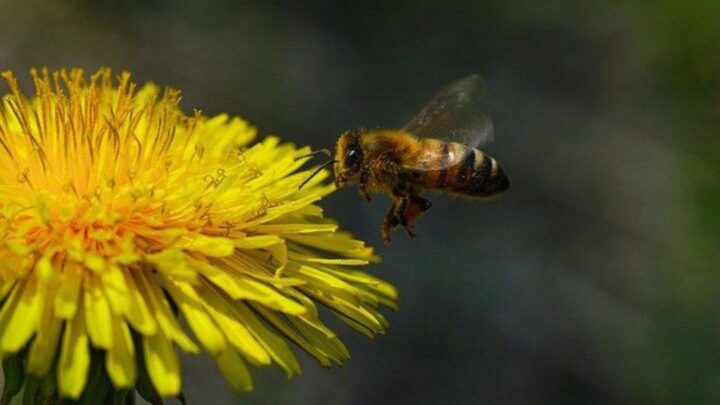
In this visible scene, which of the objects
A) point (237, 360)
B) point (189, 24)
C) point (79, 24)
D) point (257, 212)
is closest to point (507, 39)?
point (189, 24)

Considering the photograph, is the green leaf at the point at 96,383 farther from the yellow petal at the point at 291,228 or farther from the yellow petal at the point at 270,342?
the yellow petal at the point at 291,228

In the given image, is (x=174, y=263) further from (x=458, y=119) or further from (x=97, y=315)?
(x=458, y=119)

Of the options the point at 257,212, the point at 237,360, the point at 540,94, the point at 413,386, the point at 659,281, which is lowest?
the point at 413,386

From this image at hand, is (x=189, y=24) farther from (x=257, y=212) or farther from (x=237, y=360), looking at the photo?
(x=237, y=360)

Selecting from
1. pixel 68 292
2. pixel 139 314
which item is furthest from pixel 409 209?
pixel 68 292

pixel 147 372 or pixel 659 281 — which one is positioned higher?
pixel 659 281

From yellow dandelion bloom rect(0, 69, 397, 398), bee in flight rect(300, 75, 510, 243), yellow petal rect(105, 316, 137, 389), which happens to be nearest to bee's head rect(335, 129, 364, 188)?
bee in flight rect(300, 75, 510, 243)
